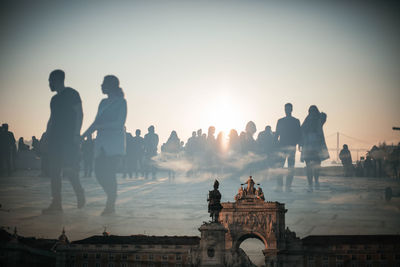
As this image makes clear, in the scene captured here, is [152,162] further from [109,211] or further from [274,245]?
[274,245]

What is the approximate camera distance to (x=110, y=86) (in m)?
121

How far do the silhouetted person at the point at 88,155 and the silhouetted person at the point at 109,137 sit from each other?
5.67 feet

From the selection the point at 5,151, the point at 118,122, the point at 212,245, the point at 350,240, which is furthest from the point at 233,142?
the point at 212,245

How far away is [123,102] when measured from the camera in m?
121

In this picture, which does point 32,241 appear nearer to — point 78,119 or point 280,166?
point 78,119

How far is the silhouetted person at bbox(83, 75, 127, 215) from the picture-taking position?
118m

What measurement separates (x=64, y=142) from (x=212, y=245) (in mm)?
49951

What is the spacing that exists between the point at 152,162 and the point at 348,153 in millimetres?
43052

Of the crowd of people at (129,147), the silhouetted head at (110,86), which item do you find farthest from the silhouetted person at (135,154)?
the silhouetted head at (110,86)

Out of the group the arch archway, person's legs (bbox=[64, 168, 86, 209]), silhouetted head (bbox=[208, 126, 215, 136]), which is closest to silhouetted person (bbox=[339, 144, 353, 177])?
the arch archway

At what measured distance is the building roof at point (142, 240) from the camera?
115m

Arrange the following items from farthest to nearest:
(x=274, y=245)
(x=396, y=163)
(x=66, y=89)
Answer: (x=396, y=163), (x=66, y=89), (x=274, y=245)

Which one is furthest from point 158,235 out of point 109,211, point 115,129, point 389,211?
point 389,211

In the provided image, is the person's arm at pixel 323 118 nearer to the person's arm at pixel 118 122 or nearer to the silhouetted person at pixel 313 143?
the silhouetted person at pixel 313 143
